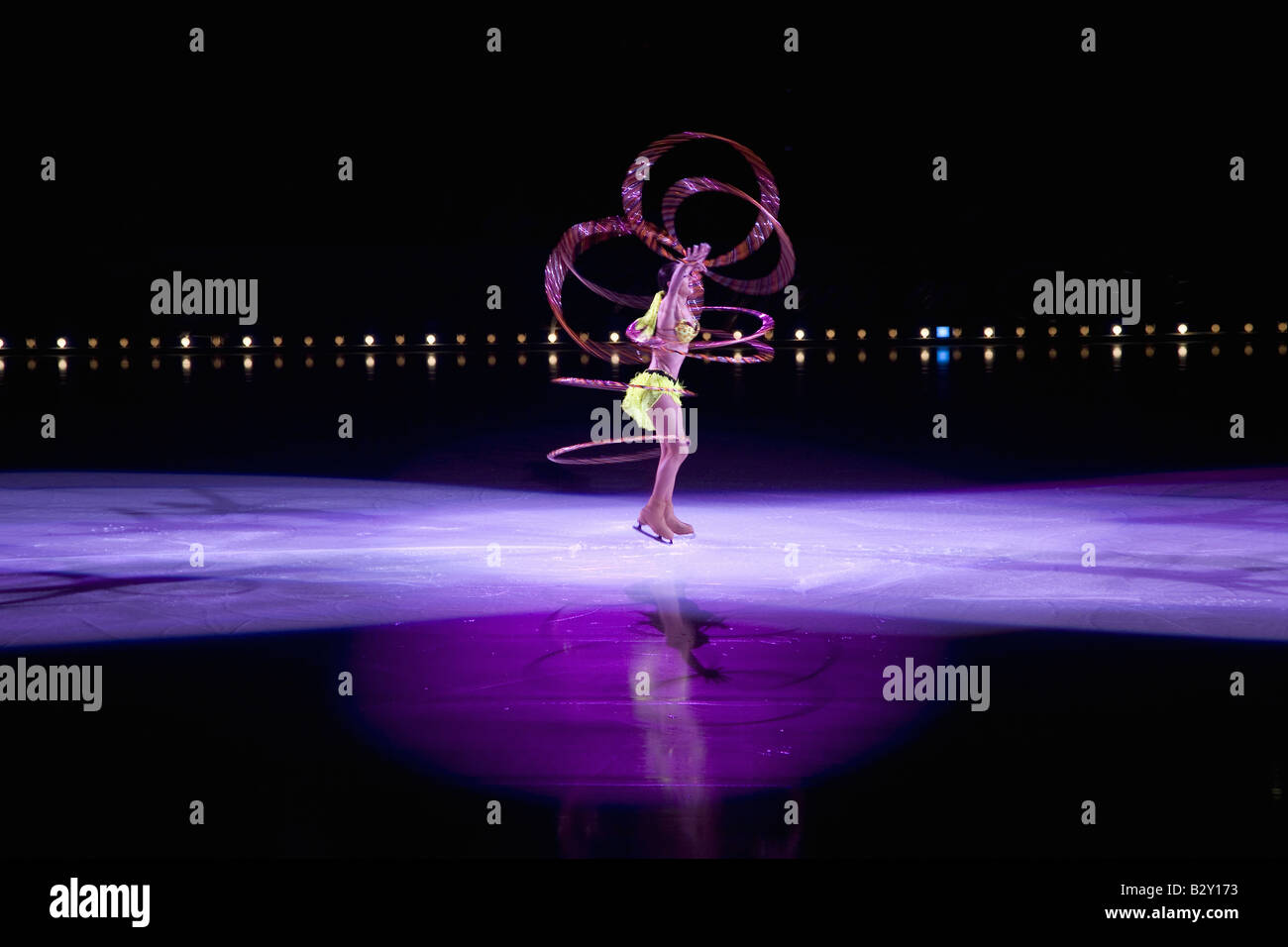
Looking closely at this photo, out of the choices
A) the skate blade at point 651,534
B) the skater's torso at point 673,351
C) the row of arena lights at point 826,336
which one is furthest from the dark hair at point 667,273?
the row of arena lights at point 826,336

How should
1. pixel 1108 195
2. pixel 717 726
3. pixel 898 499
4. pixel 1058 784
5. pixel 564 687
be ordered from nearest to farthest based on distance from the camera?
pixel 1058 784, pixel 717 726, pixel 564 687, pixel 898 499, pixel 1108 195

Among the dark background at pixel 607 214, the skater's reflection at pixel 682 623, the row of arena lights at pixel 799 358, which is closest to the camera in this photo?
the skater's reflection at pixel 682 623

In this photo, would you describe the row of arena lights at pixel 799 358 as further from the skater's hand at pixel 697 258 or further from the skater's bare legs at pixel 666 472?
the skater's bare legs at pixel 666 472

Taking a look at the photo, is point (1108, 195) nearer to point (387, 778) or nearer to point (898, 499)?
point (898, 499)

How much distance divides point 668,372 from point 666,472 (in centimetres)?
56

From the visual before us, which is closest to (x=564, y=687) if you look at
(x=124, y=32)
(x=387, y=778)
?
(x=387, y=778)

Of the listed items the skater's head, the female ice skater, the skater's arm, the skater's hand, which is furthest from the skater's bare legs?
the skater's hand

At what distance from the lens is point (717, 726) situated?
175 inches

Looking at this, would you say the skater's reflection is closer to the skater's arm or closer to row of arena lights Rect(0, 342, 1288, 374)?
the skater's arm

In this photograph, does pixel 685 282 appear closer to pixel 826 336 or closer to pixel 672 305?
pixel 672 305

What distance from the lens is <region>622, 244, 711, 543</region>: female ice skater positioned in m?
7.61

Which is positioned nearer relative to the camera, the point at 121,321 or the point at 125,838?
the point at 125,838

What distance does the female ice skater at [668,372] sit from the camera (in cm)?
761

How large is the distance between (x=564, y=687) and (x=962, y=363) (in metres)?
16.9
